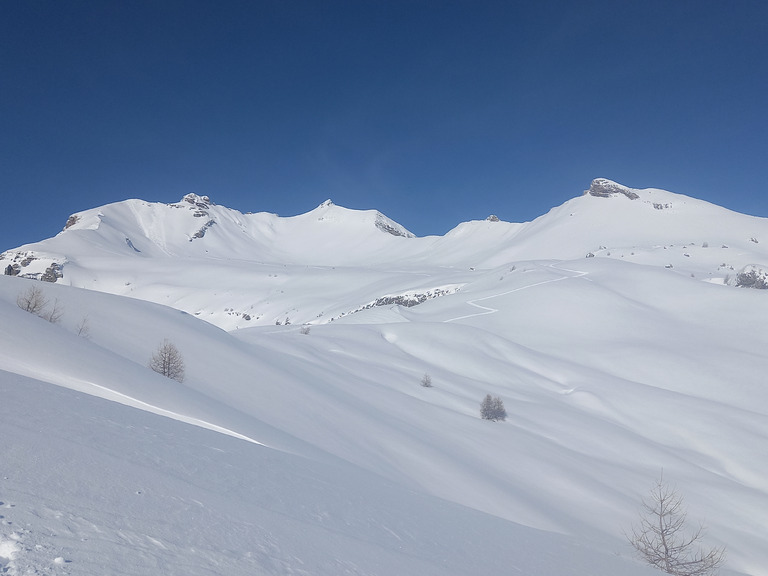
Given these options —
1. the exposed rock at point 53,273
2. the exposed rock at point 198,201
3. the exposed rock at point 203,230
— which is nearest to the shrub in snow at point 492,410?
the exposed rock at point 53,273

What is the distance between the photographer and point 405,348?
2933cm

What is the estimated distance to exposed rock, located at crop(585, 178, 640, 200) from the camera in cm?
11231

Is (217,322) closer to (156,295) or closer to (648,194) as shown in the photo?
(156,295)

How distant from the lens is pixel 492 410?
18.4m

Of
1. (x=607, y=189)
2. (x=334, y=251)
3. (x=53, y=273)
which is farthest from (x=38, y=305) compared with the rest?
(x=607, y=189)

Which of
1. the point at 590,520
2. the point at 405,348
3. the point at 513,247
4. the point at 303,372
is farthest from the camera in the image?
the point at 513,247

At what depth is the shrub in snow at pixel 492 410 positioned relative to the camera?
59.8 ft

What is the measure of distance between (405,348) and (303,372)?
1310 centimetres

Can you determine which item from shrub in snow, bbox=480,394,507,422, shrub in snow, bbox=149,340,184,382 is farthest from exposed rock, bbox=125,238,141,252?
shrub in snow, bbox=149,340,184,382

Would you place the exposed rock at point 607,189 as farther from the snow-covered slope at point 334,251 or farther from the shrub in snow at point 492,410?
the shrub in snow at point 492,410

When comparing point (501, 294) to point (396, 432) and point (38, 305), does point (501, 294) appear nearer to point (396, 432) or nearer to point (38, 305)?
point (396, 432)

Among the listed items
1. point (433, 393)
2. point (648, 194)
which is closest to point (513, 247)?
point (648, 194)

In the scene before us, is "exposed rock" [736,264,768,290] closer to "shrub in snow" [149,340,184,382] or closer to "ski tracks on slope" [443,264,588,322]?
"ski tracks on slope" [443,264,588,322]

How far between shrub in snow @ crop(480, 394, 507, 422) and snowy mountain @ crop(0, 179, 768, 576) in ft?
1.40
